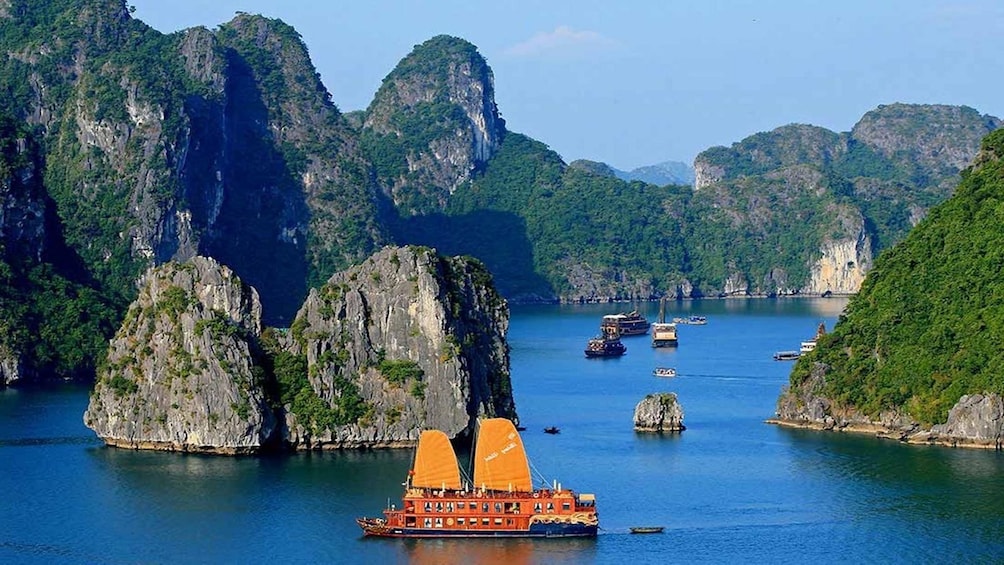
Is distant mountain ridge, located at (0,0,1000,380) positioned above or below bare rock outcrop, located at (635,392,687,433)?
above

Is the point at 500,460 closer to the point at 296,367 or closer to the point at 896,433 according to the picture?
the point at 296,367

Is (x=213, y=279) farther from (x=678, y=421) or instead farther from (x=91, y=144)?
(x=91, y=144)

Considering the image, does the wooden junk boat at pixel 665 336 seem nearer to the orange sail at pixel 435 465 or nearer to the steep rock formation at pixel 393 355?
the steep rock formation at pixel 393 355

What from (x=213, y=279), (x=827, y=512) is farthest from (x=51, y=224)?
(x=827, y=512)

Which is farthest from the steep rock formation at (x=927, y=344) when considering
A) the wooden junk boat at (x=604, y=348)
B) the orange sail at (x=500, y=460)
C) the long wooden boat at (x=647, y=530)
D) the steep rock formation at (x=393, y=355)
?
the wooden junk boat at (x=604, y=348)

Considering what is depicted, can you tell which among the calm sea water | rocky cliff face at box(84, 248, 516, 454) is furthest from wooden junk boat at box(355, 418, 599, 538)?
rocky cliff face at box(84, 248, 516, 454)

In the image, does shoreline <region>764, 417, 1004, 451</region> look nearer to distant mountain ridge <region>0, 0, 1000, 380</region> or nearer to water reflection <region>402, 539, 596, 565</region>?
water reflection <region>402, 539, 596, 565</region>
